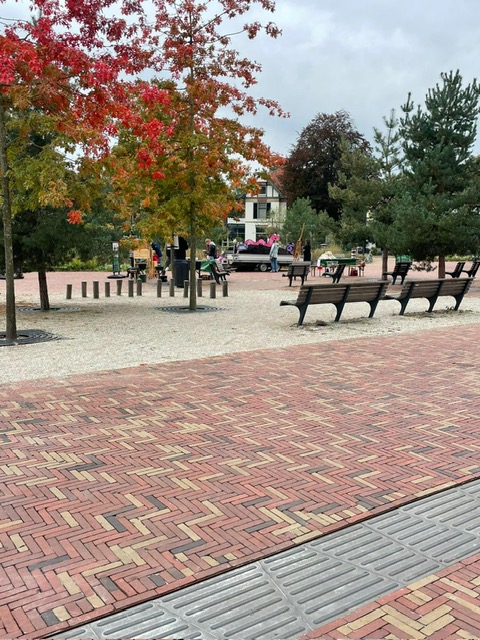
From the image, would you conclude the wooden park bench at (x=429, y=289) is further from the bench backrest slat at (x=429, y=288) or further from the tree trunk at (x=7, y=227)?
the tree trunk at (x=7, y=227)

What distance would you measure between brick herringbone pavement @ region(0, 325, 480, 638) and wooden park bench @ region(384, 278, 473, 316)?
6.03 metres

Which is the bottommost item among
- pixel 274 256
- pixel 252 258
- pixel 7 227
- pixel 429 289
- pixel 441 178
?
pixel 429 289

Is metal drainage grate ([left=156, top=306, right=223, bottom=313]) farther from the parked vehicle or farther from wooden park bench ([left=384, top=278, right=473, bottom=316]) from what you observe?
the parked vehicle

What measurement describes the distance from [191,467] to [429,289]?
10782 mm

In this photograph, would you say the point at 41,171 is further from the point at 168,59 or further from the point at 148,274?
the point at 148,274

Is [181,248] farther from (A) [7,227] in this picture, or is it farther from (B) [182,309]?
(A) [7,227]

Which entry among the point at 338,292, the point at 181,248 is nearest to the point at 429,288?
the point at 338,292

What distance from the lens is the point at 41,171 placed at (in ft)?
34.0

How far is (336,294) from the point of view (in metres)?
12.3

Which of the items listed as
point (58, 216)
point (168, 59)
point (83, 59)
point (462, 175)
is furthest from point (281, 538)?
point (462, 175)

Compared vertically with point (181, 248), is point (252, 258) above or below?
below

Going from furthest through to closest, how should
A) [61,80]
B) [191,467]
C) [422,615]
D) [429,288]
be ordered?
[429,288], [61,80], [191,467], [422,615]

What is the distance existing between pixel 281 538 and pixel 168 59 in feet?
42.0

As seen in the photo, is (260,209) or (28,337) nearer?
(28,337)
